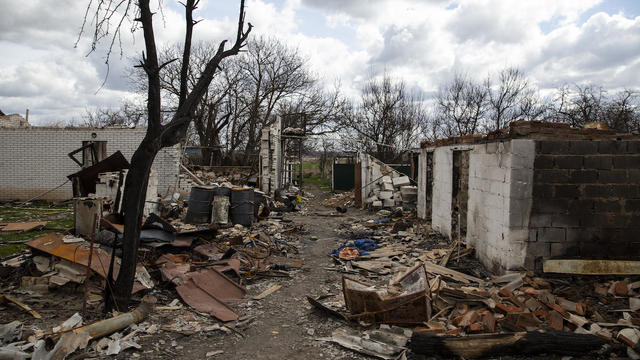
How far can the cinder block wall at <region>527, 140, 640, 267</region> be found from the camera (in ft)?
20.9

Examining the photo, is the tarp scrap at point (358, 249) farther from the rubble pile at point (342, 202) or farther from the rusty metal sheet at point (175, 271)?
the rubble pile at point (342, 202)

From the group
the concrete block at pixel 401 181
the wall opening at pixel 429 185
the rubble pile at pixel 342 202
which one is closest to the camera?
the wall opening at pixel 429 185

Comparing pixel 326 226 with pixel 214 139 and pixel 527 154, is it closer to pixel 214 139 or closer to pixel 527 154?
pixel 527 154

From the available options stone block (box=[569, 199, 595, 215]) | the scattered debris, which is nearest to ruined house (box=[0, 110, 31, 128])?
the scattered debris

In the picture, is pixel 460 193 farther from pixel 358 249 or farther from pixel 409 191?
pixel 409 191

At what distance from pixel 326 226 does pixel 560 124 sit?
8.67 m

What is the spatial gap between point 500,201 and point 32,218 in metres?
13.4

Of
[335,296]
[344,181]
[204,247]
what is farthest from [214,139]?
[335,296]

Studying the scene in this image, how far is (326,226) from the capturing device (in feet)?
45.7

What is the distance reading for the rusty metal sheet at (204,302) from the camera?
18.4 ft

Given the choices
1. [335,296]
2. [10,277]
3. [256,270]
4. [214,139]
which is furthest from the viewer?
[214,139]

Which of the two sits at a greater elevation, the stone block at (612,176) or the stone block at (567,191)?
the stone block at (612,176)

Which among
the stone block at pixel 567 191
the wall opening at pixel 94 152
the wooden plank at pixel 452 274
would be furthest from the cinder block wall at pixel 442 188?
the wall opening at pixel 94 152

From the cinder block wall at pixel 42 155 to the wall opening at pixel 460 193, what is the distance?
38.7 ft
